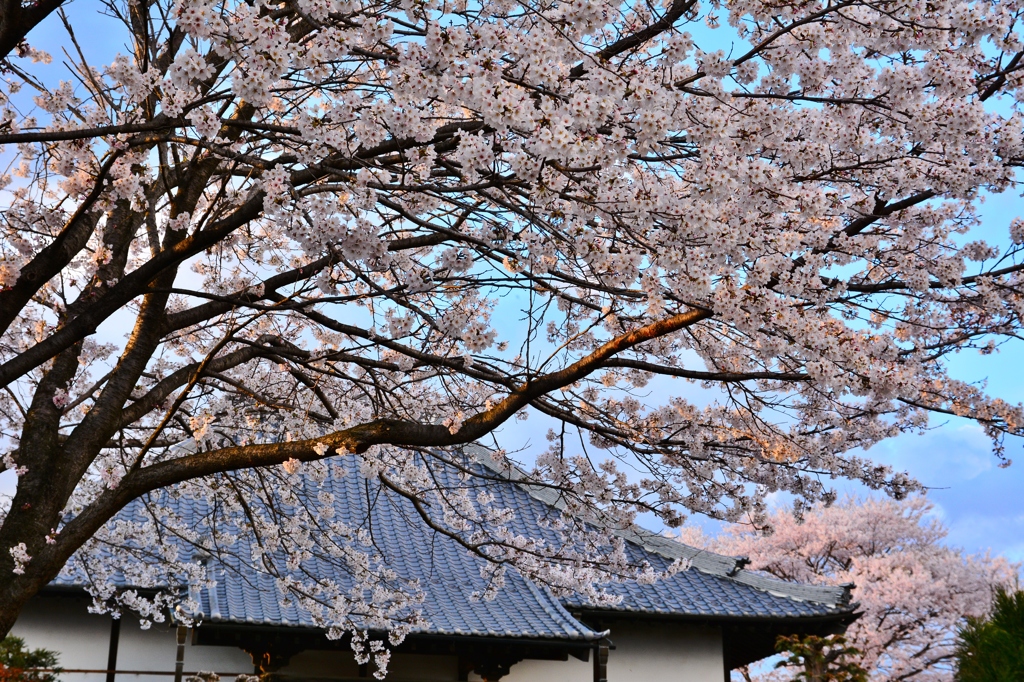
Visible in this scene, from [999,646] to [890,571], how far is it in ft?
61.3

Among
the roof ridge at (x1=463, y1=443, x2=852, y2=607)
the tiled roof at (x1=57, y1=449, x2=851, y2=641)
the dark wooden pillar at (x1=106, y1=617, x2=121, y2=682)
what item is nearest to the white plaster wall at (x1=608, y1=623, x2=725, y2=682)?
the tiled roof at (x1=57, y1=449, x2=851, y2=641)

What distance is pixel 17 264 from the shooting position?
17.4 feet

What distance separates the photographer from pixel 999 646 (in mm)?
4766

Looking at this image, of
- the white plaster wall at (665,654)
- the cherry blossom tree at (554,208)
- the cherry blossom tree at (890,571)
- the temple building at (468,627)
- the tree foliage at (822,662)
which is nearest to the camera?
the cherry blossom tree at (554,208)

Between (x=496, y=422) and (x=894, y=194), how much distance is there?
8.29 ft

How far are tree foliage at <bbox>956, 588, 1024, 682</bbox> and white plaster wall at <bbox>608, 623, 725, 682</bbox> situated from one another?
257 inches

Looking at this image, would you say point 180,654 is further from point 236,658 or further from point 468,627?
point 468,627

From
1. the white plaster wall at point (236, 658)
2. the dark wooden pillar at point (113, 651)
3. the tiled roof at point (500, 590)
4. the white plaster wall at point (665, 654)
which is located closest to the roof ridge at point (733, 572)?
the tiled roof at point (500, 590)

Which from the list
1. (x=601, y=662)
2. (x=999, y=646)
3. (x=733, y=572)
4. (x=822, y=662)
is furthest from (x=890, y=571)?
(x=999, y=646)

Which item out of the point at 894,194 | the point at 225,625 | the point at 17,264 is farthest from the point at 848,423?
the point at 225,625

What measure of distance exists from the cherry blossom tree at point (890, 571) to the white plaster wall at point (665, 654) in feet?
24.9

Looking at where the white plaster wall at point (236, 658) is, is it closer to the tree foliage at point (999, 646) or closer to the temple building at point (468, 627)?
the temple building at point (468, 627)

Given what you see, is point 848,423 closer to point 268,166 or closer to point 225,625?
point 268,166

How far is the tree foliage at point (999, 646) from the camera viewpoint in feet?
15.3
